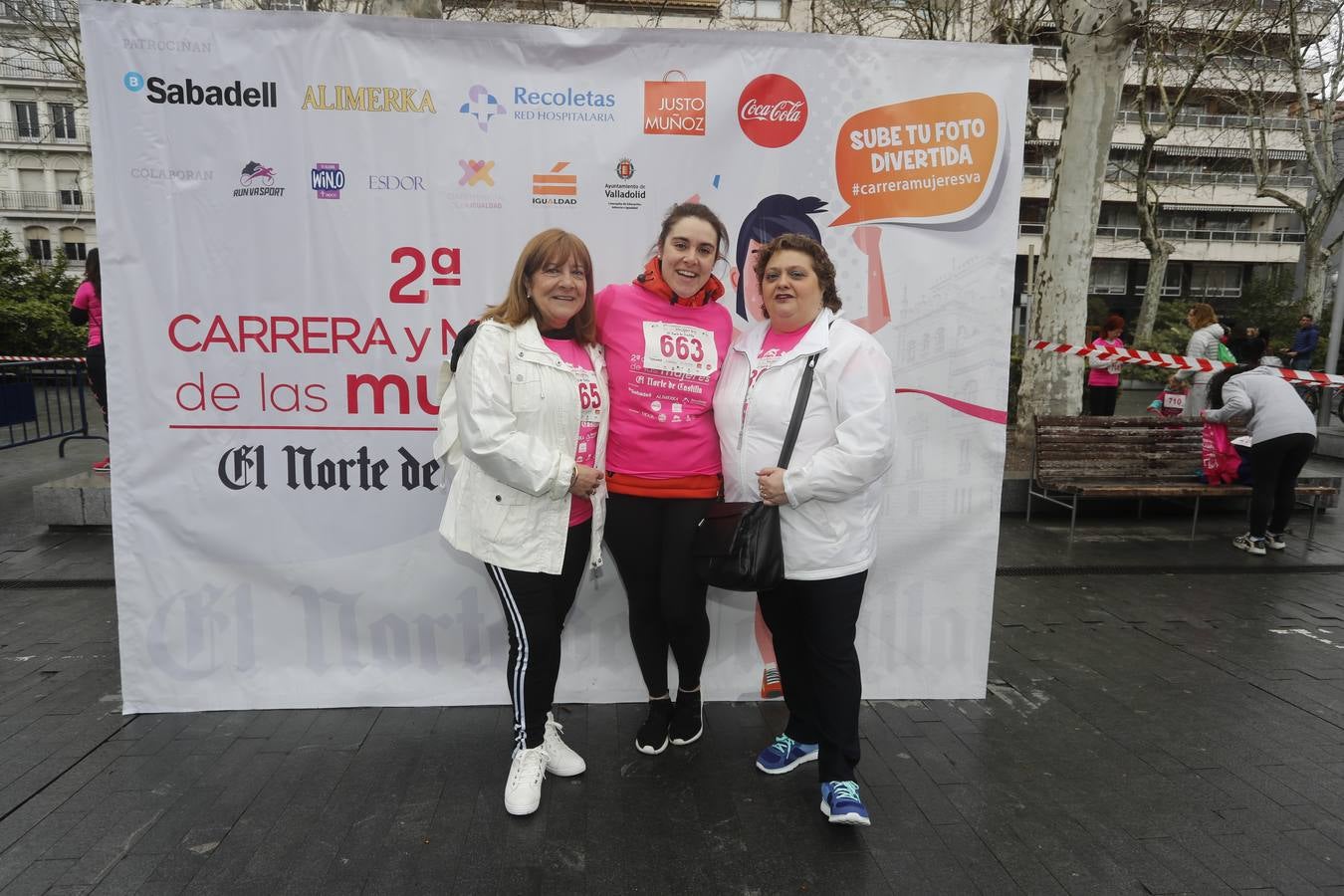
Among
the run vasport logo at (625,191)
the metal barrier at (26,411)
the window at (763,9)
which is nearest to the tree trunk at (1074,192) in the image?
the run vasport logo at (625,191)

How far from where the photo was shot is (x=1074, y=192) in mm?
9164

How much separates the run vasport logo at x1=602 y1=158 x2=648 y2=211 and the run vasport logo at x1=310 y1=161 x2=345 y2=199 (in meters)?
1.08

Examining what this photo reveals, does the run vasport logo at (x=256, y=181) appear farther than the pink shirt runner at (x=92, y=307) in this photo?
No

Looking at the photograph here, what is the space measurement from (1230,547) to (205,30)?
7.62 meters

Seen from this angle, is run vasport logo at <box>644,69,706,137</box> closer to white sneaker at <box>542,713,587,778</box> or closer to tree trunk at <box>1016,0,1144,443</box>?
white sneaker at <box>542,713,587,778</box>

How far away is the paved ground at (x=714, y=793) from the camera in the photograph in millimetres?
2561

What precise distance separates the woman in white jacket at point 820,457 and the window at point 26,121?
5459 centimetres

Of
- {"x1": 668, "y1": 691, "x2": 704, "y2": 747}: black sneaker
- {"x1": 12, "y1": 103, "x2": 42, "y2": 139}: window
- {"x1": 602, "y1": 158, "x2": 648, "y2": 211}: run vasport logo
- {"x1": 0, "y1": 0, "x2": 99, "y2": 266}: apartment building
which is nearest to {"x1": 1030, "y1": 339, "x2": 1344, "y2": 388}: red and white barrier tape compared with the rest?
{"x1": 602, "y1": 158, "x2": 648, "y2": 211}: run vasport logo

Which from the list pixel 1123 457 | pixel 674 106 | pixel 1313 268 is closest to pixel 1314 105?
pixel 1313 268

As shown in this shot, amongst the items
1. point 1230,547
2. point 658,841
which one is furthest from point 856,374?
point 1230,547

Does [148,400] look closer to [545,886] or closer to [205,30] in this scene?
[205,30]

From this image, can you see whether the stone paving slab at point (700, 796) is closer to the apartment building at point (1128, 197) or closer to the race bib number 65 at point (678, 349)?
the race bib number 65 at point (678, 349)

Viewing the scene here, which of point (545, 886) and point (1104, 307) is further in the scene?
→ point (1104, 307)

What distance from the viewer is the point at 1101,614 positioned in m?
5.08
